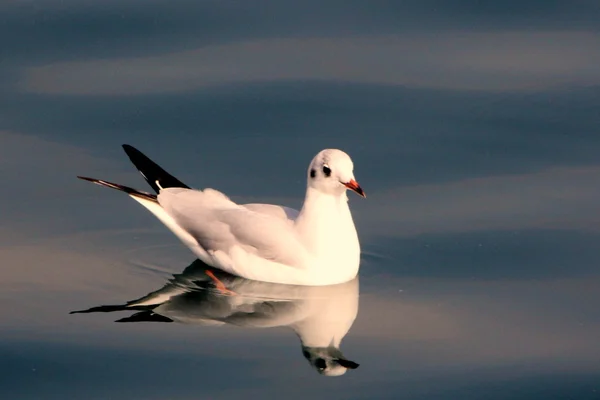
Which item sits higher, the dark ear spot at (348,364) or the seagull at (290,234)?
the seagull at (290,234)

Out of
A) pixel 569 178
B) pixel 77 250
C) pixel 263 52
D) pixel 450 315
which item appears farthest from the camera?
pixel 263 52

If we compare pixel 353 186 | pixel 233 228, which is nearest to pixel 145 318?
pixel 233 228

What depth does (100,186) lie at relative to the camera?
12625 millimetres

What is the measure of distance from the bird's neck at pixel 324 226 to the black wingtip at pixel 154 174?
1.21m

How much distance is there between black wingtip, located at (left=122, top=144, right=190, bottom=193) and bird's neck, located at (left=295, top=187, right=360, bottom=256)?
1.21 meters

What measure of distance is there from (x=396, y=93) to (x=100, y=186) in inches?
119

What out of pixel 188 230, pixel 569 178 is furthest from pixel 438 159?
pixel 188 230

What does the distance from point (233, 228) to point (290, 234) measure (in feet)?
1.46

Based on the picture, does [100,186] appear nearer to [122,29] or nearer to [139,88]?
[139,88]

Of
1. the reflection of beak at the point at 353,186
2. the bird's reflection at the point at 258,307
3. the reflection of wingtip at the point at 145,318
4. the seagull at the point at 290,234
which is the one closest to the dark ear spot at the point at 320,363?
the bird's reflection at the point at 258,307

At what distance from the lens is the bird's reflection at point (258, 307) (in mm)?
10109

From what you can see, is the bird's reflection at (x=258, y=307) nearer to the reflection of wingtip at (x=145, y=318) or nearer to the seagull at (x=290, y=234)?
the reflection of wingtip at (x=145, y=318)

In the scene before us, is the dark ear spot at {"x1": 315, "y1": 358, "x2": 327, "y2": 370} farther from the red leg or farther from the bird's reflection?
the red leg

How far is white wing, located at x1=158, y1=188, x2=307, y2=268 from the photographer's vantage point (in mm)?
11102
